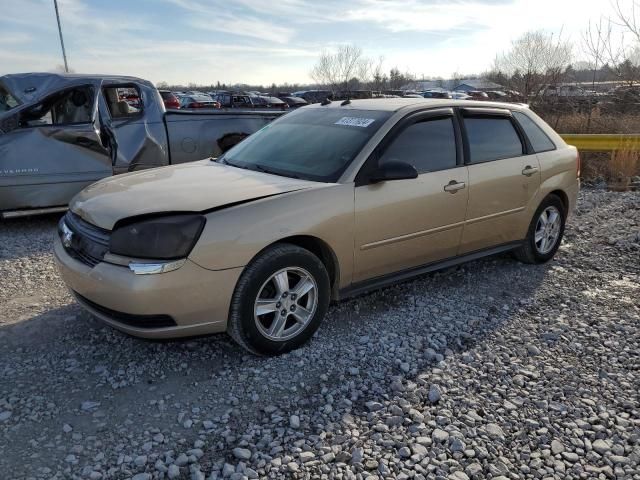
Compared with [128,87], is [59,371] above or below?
below

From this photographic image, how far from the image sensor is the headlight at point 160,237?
9.96 feet

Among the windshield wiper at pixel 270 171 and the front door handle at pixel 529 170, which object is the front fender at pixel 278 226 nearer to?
the windshield wiper at pixel 270 171

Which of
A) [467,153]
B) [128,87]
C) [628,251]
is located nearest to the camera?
[467,153]

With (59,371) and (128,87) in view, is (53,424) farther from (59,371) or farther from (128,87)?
(128,87)

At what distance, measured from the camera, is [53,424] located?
281cm

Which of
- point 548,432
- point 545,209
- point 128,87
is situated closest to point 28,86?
point 128,87

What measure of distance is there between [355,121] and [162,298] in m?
2.06

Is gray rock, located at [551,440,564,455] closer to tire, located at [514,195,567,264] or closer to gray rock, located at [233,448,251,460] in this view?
gray rock, located at [233,448,251,460]

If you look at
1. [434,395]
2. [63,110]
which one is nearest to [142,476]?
[434,395]

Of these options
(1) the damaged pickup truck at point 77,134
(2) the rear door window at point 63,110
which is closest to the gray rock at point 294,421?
(1) the damaged pickup truck at point 77,134

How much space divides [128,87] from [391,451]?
20.2ft

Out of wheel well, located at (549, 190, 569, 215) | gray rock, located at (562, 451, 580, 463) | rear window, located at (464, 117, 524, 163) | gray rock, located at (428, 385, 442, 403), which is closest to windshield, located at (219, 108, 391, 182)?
rear window, located at (464, 117, 524, 163)

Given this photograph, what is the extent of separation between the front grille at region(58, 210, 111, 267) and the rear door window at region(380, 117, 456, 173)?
1.96 metres

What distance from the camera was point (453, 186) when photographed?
14.1 feet
